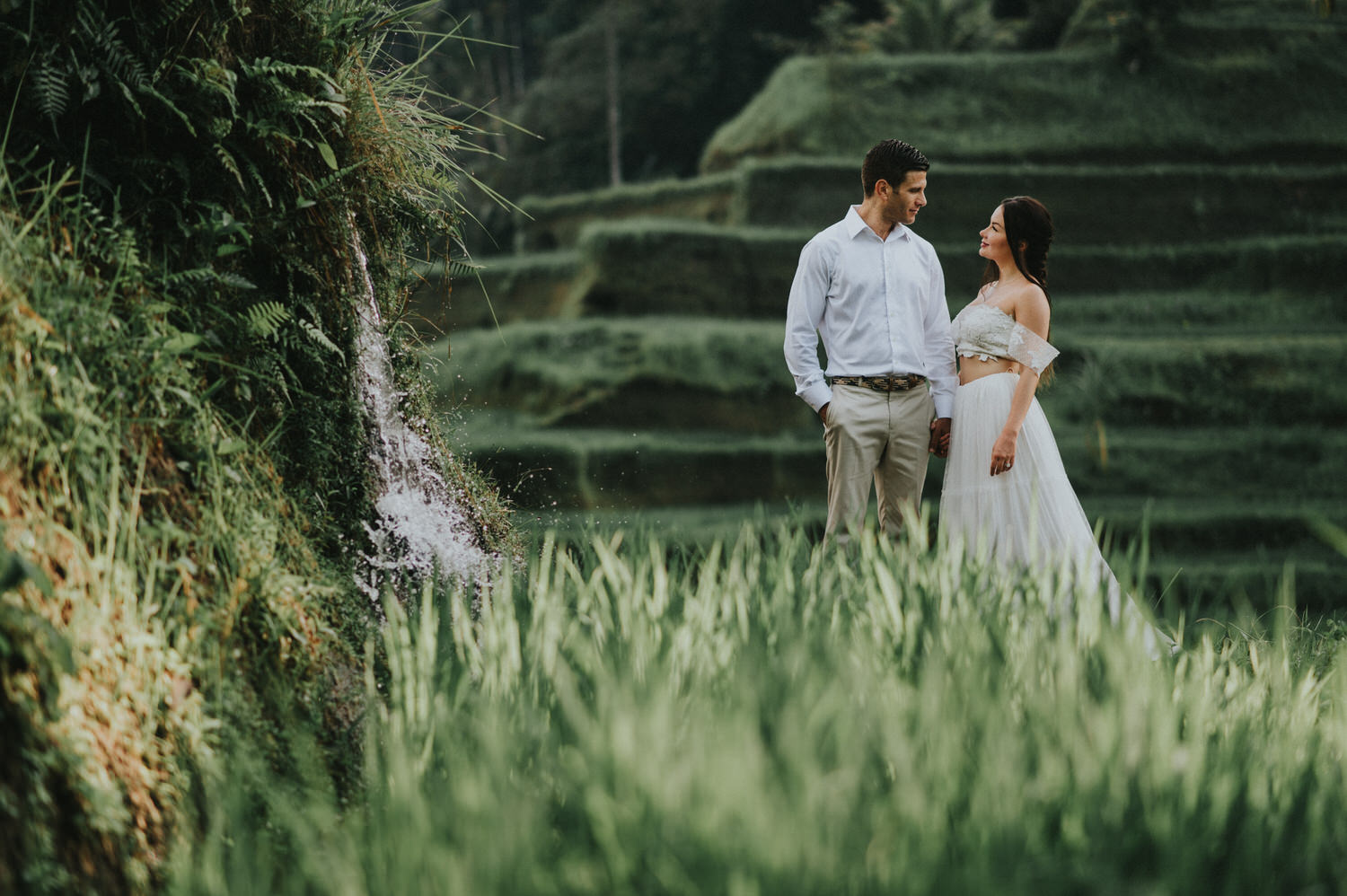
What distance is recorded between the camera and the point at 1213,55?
14.8 meters

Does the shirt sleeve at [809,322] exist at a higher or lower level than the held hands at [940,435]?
higher

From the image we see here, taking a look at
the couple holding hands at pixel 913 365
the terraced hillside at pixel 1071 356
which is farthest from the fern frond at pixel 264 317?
the terraced hillside at pixel 1071 356

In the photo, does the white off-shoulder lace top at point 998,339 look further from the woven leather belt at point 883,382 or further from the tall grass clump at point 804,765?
the tall grass clump at point 804,765

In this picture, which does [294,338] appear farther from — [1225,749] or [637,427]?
[637,427]

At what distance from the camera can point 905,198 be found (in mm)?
3467

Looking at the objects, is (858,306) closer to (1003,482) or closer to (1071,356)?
(1003,482)

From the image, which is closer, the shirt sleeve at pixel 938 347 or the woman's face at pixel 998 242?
the woman's face at pixel 998 242

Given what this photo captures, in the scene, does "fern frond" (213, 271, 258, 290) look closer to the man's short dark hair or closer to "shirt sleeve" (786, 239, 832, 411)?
"shirt sleeve" (786, 239, 832, 411)

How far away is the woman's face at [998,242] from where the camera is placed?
3479mm

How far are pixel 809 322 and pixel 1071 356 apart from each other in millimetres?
7413

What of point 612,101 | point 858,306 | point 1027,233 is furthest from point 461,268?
point 612,101

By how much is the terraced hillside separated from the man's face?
4.84m

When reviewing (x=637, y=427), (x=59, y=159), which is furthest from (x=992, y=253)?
(x=637, y=427)

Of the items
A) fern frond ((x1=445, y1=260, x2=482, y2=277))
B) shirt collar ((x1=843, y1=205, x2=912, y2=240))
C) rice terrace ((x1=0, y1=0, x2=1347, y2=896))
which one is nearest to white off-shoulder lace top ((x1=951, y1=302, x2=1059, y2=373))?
shirt collar ((x1=843, y1=205, x2=912, y2=240))
